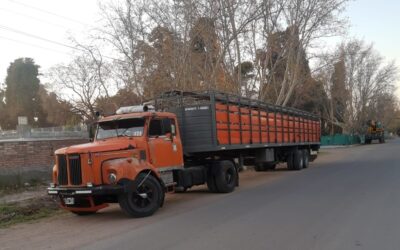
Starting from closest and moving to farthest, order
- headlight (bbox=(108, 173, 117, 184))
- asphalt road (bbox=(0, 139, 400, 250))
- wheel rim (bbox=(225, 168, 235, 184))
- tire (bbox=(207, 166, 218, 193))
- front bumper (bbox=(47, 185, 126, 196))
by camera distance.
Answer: asphalt road (bbox=(0, 139, 400, 250))
front bumper (bbox=(47, 185, 126, 196))
headlight (bbox=(108, 173, 117, 184))
tire (bbox=(207, 166, 218, 193))
wheel rim (bbox=(225, 168, 235, 184))

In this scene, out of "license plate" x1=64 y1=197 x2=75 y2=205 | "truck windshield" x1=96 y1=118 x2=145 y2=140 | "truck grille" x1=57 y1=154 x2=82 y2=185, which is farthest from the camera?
"truck windshield" x1=96 y1=118 x2=145 y2=140

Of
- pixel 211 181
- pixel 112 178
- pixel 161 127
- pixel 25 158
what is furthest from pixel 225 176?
pixel 25 158

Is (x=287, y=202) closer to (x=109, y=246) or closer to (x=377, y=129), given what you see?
(x=109, y=246)

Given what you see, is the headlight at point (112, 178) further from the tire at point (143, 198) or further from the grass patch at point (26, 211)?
the grass patch at point (26, 211)

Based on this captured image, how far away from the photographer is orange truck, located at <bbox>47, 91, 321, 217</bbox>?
10422 millimetres

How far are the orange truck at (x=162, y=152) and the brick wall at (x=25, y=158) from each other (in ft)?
19.9

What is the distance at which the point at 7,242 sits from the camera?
8.86 meters

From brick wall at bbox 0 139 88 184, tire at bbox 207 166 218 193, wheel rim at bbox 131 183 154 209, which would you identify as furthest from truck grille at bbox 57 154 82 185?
brick wall at bbox 0 139 88 184

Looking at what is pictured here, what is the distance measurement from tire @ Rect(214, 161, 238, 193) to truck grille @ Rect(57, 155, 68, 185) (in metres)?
5.23

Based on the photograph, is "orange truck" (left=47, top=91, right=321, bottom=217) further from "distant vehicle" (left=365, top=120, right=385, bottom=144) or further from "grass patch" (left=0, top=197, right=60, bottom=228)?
"distant vehicle" (left=365, top=120, right=385, bottom=144)

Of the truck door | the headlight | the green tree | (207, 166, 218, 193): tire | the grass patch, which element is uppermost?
the green tree

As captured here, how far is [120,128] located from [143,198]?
2.11m

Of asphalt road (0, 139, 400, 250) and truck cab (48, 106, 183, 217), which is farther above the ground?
truck cab (48, 106, 183, 217)

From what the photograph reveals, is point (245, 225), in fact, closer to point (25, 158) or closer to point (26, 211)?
point (26, 211)
